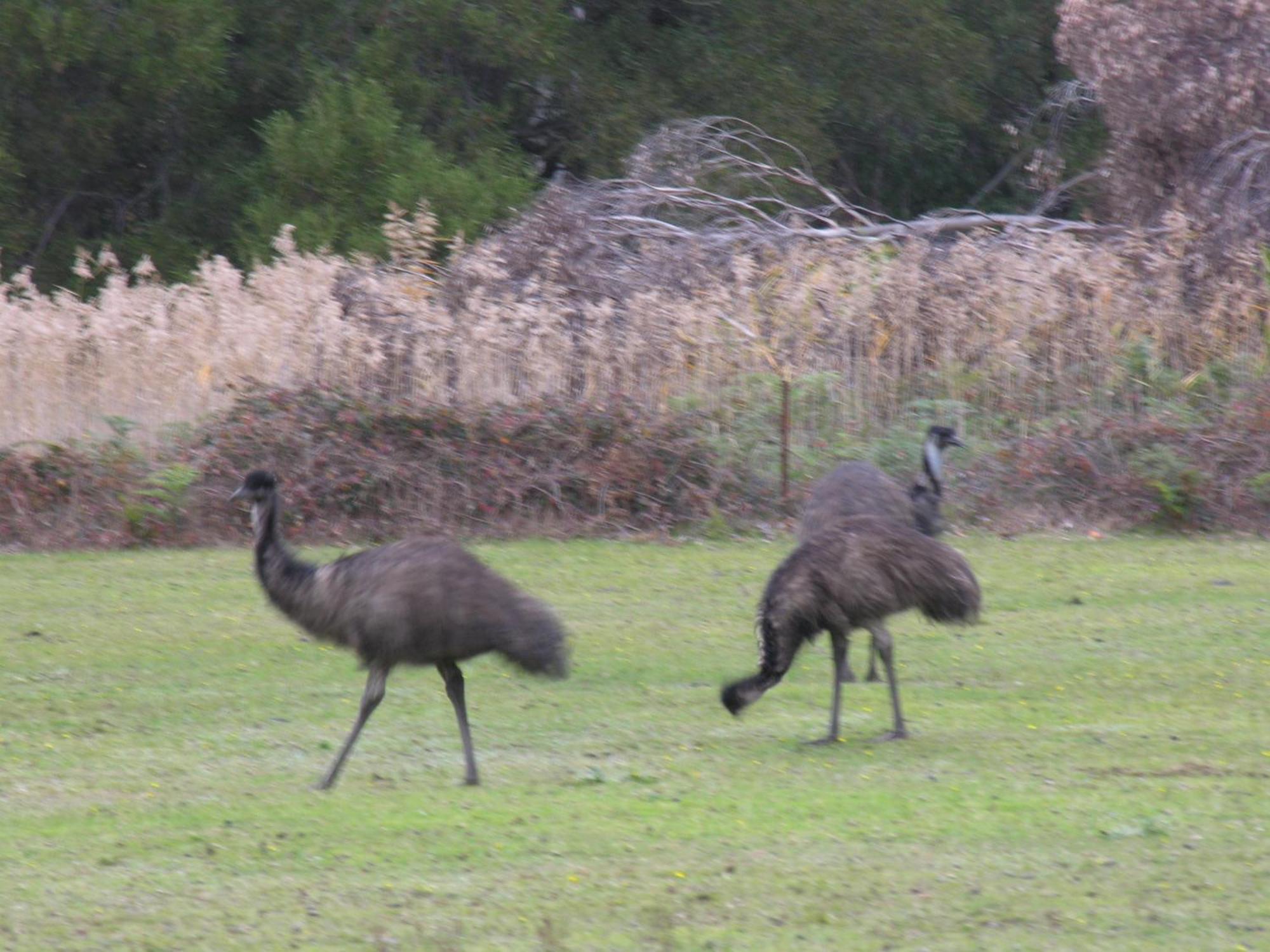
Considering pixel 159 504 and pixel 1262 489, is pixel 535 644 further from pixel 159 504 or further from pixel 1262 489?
pixel 1262 489

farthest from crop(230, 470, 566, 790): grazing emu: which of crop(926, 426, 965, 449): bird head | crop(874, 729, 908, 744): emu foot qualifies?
crop(926, 426, 965, 449): bird head

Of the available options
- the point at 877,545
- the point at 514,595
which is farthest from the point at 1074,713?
the point at 514,595

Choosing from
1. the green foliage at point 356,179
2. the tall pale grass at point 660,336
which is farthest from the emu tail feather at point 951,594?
the green foliage at point 356,179

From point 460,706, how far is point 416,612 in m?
0.59

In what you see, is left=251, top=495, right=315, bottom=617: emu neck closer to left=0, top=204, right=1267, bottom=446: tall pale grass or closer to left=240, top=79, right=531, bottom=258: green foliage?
left=0, top=204, right=1267, bottom=446: tall pale grass

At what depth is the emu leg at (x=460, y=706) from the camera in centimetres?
793

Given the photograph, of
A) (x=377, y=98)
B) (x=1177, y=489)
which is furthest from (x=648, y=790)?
(x=377, y=98)

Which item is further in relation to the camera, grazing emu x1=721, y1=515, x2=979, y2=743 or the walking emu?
the walking emu

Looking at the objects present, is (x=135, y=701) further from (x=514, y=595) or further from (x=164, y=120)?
(x=164, y=120)

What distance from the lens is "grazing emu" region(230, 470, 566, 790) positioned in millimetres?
7645

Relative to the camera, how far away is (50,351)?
1708cm

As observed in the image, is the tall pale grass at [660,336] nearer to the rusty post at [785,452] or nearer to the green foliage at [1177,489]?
the rusty post at [785,452]

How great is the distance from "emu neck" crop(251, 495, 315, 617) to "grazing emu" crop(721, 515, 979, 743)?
213cm

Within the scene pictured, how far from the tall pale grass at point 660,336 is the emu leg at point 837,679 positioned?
8.78m
